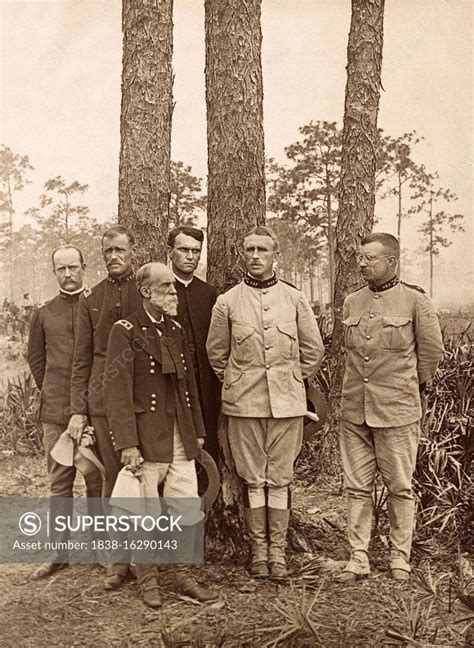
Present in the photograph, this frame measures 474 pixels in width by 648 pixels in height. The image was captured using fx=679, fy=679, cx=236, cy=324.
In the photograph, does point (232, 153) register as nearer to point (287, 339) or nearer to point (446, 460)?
point (287, 339)

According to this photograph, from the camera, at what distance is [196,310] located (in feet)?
12.7

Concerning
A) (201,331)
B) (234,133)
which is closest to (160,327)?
(201,331)

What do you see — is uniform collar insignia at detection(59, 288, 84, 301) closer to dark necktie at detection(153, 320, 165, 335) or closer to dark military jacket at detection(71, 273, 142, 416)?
dark military jacket at detection(71, 273, 142, 416)

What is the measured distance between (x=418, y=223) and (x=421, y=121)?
1.89 m

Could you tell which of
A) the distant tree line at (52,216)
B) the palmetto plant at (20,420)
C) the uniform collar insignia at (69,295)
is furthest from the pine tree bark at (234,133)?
the palmetto plant at (20,420)

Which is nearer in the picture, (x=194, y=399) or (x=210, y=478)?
(x=194, y=399)

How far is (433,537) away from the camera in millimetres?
4297

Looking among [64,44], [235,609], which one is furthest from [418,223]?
[235,609]

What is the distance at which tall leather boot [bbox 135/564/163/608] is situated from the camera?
11.1 feet

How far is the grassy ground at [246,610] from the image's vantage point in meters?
3.15

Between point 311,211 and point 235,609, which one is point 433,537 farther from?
point 311,211

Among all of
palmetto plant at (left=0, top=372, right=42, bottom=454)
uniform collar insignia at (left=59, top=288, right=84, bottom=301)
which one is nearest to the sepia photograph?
uniform collar insignia at (left=59, top=288, right=84, bottom=301)

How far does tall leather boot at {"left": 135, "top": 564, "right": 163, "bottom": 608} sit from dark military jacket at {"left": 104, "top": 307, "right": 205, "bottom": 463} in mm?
569

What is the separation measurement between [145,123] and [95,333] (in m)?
1.55
